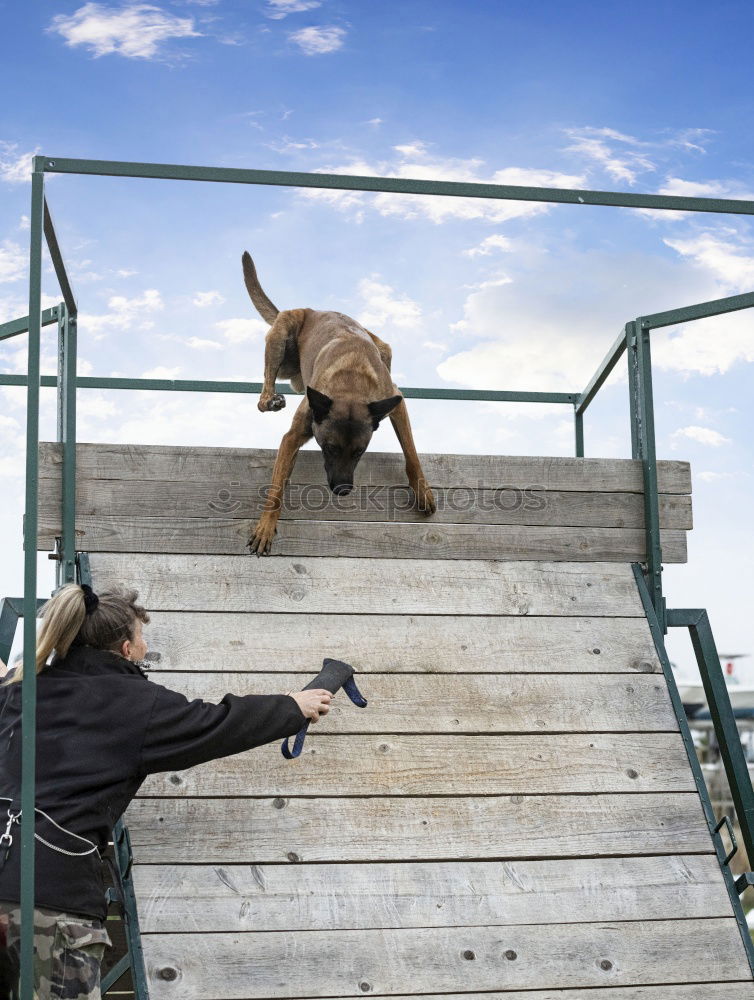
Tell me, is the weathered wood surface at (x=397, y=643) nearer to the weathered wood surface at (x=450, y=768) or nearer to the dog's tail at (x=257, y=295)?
the weathered wood surface at (x=450, y=768)

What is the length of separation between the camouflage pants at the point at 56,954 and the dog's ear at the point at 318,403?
242 cm

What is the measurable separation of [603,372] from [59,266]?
9.33 feet

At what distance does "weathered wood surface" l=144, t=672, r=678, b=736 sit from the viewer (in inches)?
147

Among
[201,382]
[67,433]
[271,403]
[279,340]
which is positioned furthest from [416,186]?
[201,382]

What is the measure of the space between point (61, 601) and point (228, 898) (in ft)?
3.84

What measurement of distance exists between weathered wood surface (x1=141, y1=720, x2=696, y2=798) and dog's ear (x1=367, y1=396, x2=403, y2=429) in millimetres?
1487

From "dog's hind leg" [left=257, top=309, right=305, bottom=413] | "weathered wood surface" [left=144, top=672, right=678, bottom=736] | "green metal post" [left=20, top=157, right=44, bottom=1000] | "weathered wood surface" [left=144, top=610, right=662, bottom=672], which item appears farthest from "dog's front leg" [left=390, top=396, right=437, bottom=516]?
"green metal post" [left=20, top=157, right=44, bottom=1000]

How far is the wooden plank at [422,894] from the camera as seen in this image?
10.4 ft

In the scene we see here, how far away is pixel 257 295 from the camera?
604 centimetres

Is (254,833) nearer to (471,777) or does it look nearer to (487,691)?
(471,777)

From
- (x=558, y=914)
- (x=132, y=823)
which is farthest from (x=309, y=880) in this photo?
(x=558, y=914)

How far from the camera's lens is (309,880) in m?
3.28

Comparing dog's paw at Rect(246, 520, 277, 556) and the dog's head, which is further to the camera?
the dog's head

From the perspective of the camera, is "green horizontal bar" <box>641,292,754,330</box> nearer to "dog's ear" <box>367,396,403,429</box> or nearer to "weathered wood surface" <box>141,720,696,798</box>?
"dog's ear" <box>367,396,403,429</box>
